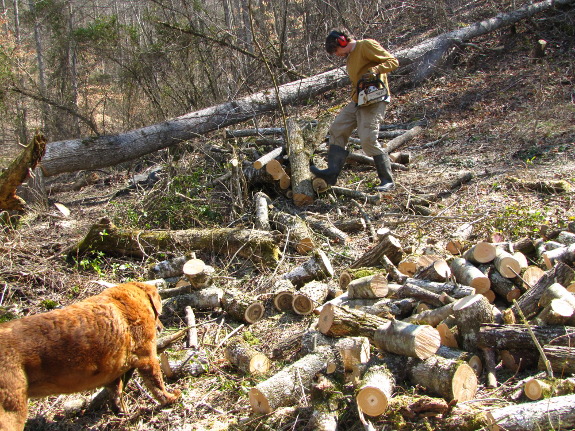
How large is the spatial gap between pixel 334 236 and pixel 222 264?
57.8 inches

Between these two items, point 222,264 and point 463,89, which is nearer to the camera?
point 222,264

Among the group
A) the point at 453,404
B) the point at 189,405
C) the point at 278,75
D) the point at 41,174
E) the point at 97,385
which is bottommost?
the point at 189,405

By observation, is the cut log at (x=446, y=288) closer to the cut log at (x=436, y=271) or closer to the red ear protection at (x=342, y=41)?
the cut log at (x=436, y=271)

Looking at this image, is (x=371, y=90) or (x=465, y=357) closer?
(x=465, y=357)

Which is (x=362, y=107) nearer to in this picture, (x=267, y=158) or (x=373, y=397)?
(x=267, y=158)

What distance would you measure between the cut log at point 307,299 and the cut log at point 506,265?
1.61 meters

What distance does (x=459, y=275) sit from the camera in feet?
13.8

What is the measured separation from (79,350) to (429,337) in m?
2.22

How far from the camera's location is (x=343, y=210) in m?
6.81

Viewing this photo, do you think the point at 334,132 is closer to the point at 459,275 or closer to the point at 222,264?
the point at 222,264

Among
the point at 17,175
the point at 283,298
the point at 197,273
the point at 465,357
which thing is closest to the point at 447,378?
the point at 465,357

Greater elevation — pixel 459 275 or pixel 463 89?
pixel 463 89

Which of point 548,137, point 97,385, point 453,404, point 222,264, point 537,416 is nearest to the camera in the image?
point 537,416

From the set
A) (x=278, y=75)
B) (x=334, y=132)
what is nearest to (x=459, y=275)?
(x=334, y=132)
